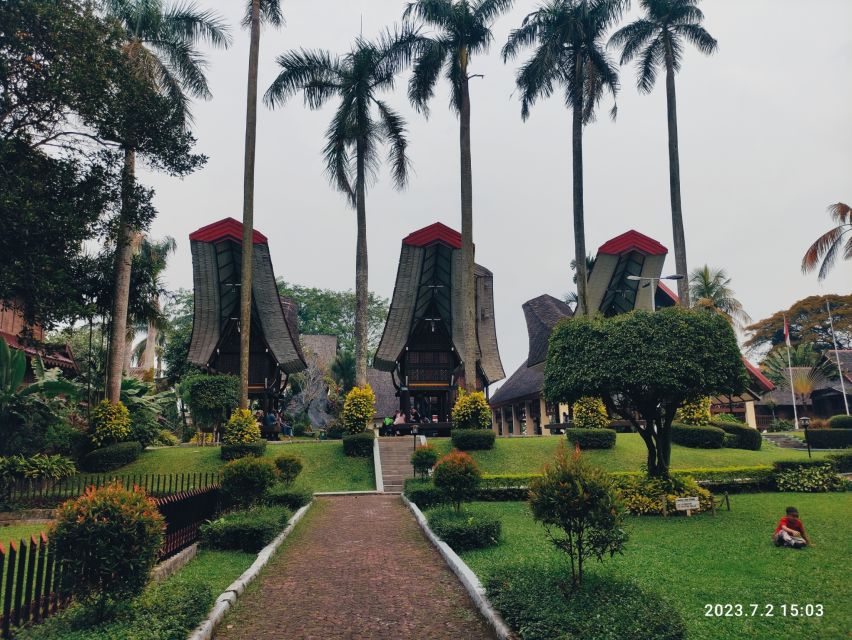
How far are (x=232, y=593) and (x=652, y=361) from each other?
1005 cm

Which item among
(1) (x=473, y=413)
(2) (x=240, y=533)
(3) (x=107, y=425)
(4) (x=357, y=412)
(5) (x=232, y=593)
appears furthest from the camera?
(4) (x=357, y=412)

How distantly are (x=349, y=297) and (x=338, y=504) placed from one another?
46.5 meters

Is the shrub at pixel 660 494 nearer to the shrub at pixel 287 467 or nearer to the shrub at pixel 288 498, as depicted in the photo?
the shrub at pixel 288 498

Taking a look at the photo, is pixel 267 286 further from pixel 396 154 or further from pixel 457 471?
pixel 457 471

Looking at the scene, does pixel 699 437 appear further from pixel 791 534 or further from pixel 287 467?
pixel 287 467

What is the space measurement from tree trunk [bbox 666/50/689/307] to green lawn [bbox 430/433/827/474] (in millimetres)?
6951

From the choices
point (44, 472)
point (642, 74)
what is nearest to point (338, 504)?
point (44, 472)

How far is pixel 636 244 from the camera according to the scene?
30.6 metres

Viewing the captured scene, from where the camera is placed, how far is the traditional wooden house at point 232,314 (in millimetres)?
28438

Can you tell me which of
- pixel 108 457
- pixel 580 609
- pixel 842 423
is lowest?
pixel 580 609

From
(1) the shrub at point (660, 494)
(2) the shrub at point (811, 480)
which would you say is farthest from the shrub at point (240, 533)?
(2) the shrub at point (811, 480)

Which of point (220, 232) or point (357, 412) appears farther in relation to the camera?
point (220, 232)

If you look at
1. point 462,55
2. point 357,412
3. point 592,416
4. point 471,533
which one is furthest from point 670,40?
point 471,533
